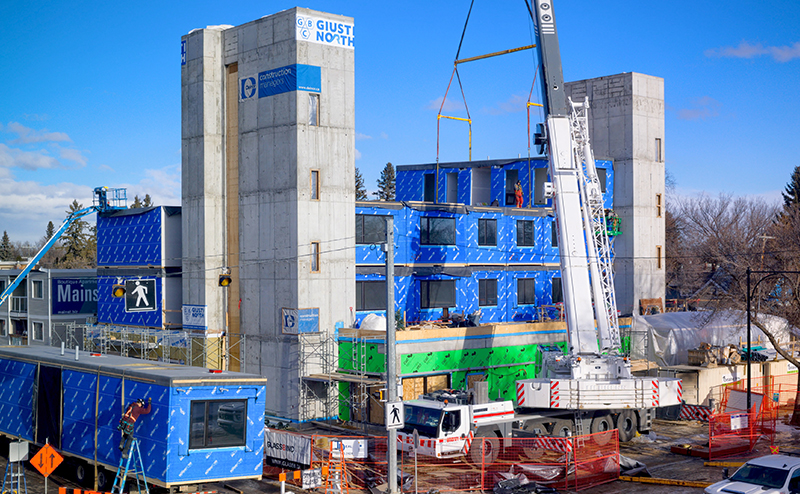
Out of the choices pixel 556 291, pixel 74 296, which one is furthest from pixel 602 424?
pixel 74 296

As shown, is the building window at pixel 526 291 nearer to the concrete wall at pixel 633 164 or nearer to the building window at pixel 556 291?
the building window at pixel 556 291

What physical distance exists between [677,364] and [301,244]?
21929 mm

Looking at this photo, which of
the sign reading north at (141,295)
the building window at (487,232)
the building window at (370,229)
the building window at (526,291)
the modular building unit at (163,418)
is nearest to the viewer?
the modular building unit at (163,418)

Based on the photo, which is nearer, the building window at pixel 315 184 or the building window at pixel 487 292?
the building window at pixel 315 184

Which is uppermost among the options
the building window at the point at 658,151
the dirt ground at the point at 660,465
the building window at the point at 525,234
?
the building window at the point at 658,151

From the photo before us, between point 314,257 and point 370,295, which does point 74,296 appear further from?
point 314,257

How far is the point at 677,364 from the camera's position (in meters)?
42.9

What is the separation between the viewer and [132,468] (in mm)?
20375

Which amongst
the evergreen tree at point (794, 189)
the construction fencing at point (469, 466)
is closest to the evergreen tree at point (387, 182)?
the evergreen tree at point (794, 189)

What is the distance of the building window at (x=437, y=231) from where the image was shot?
41875 mm

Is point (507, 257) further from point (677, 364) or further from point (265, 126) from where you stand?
point (265, 126)

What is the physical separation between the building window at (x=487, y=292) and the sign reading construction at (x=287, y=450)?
2082 centimetres

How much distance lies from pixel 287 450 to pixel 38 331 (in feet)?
108

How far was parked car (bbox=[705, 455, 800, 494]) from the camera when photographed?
19672 mm
